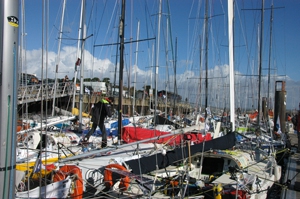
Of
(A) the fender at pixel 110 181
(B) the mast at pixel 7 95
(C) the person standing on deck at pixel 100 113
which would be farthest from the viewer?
Result: (C) the person standing on deck at pixel 100 113

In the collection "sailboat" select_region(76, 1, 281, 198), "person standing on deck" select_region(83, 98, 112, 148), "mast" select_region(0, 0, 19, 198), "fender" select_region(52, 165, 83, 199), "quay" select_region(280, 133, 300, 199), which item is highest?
"mast" select_region(0, 0, 19, 198)

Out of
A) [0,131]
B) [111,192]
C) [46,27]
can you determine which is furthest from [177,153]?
[0,131]

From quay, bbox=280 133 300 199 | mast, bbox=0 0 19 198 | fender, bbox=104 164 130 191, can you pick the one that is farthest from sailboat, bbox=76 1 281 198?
mast, bbox=0 0 19 198

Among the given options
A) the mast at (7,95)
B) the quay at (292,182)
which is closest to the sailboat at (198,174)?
the quay at (292,182)

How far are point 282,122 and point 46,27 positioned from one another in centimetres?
1766

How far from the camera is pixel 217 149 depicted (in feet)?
29.7

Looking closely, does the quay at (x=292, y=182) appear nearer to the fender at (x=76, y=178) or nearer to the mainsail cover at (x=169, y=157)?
the mainsail cover at (x=169, y=157)

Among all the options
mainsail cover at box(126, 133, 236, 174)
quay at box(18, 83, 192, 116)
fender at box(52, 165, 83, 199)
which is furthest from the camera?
quay at box(18, 83, 192, 116)

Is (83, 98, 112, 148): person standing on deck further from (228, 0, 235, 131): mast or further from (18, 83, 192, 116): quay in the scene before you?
(228, 0, 235, 131): mast

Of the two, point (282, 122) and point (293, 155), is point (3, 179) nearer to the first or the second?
point (293, 155)

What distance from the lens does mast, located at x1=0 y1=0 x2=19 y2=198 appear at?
8.61 ft

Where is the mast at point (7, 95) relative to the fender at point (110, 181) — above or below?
above

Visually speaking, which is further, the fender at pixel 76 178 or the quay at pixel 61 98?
the quay at pixel 61 98

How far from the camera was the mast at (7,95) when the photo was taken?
262 cm
